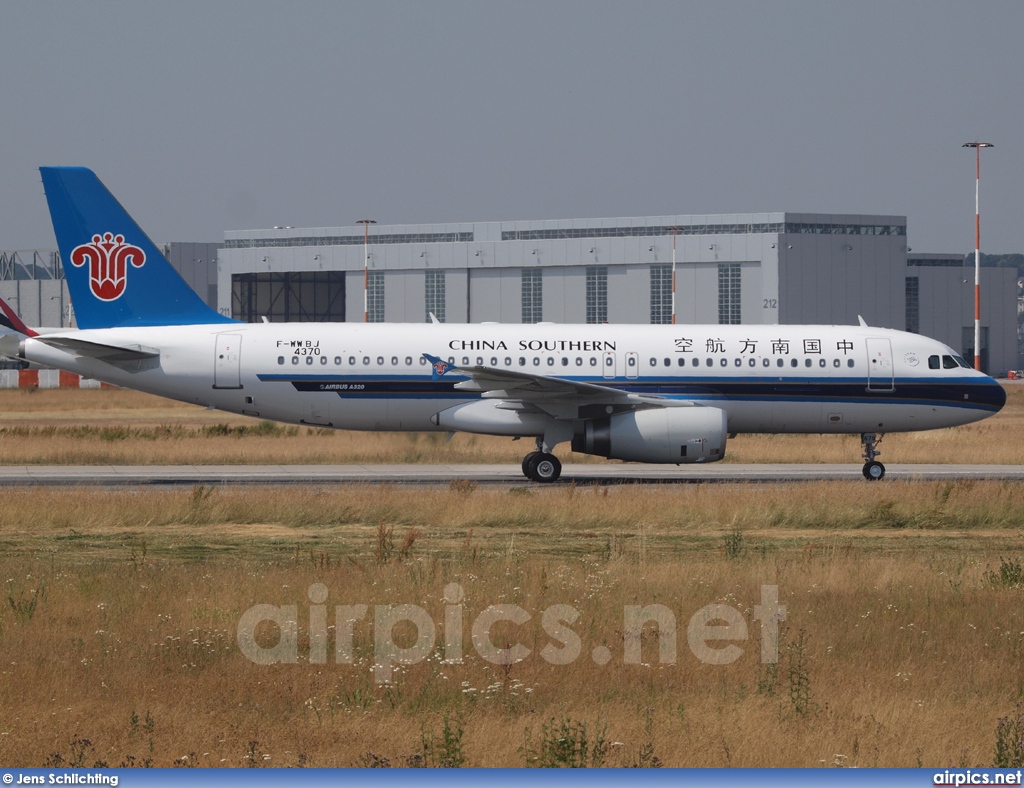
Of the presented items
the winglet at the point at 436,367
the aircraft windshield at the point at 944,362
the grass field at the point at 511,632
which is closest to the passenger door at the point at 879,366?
Answer: the aircraft windshield at the point at 944,362

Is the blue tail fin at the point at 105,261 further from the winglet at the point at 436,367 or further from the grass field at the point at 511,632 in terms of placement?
the grass field at the point at 511,632

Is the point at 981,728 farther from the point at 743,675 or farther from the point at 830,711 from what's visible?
the point at 743,675

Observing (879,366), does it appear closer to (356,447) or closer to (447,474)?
(447,474)

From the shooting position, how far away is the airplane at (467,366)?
95.6 ft

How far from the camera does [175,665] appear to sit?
11.1 meters

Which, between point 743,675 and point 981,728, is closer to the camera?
point 981,728

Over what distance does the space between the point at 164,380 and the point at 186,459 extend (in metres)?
6.42

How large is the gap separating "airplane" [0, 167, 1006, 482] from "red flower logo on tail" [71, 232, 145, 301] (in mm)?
33

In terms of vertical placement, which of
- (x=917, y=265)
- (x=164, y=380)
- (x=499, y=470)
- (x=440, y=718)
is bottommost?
(x=440, y=718)

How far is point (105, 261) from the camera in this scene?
98.6ft

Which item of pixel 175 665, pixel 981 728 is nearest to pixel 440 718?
pixel 175 665

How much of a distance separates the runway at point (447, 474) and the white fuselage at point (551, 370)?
1.38 m

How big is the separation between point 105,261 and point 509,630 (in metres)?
20.7

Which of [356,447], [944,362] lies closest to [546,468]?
[944,362]
